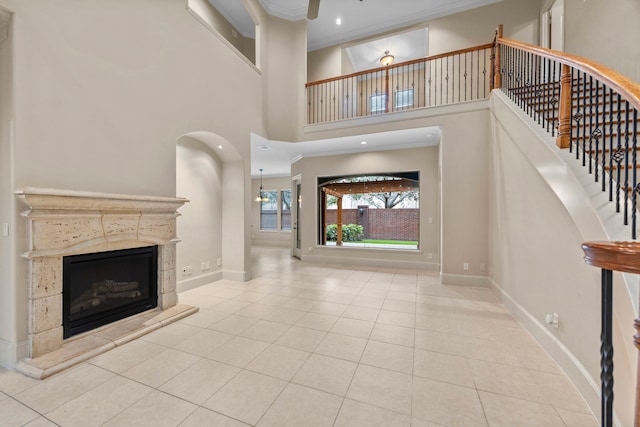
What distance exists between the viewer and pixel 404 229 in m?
6.71

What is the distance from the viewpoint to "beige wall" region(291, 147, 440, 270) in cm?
586

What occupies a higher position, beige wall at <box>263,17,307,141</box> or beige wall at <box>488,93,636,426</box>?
beige wall at <box>263,17,307,141</box>

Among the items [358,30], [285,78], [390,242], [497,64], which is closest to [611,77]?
[497,64]

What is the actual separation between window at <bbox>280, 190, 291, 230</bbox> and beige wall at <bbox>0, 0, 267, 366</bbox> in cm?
655

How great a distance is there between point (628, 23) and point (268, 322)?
6.54 meters

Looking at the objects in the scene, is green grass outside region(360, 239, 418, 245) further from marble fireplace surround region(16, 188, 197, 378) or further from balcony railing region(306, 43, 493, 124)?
marble fireplace surround region(16, 188, 197, 378)

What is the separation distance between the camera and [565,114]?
2.41m

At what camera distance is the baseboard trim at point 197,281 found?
413 centimetres

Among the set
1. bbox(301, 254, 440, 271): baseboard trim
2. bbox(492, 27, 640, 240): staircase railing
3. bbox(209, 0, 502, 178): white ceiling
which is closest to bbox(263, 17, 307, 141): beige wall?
bbox(209, 0, 502, 178): white ceiling

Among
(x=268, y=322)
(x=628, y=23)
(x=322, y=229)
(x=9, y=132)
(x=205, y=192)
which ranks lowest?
(x=268, y=322)

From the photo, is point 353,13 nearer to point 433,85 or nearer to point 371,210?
point 433,85

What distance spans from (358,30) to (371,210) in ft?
15.8

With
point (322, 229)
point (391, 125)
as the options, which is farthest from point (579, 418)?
point (322, 229)

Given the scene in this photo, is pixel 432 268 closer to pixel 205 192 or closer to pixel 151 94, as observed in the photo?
pixel 205 192
